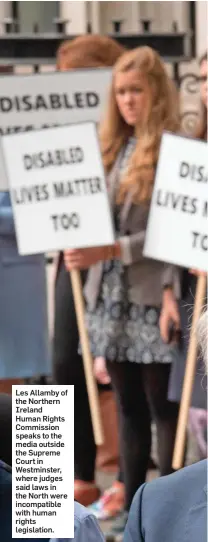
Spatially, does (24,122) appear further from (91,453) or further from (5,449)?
(5,449)

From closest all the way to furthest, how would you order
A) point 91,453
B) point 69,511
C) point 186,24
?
point 69,511 → point 91,453 → point 186,24

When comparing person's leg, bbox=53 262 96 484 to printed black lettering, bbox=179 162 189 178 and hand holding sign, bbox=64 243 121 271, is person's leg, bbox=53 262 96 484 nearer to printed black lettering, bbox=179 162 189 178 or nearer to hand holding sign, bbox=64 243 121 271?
hand holding sign, bbox=64 243 121 271

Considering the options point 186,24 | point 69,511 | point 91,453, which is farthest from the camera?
point 186,24

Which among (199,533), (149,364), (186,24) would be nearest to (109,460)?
(149,364)

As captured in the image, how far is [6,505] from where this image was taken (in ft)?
4.42

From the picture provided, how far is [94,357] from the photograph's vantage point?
343 centimetres

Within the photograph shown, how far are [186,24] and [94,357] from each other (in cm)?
164

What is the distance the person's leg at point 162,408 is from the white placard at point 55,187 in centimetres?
34

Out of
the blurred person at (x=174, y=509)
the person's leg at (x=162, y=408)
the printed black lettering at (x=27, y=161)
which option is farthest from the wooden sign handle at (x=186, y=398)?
the blurred person at (x=174, y=509)

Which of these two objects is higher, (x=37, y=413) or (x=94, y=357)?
(x=37, y=413)

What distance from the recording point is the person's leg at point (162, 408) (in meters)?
3.25

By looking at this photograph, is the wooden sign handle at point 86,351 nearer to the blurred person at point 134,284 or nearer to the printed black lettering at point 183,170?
the blurred person at point 134,284

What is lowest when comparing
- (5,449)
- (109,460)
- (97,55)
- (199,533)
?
(109,460)

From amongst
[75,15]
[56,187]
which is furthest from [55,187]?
[75,15]
